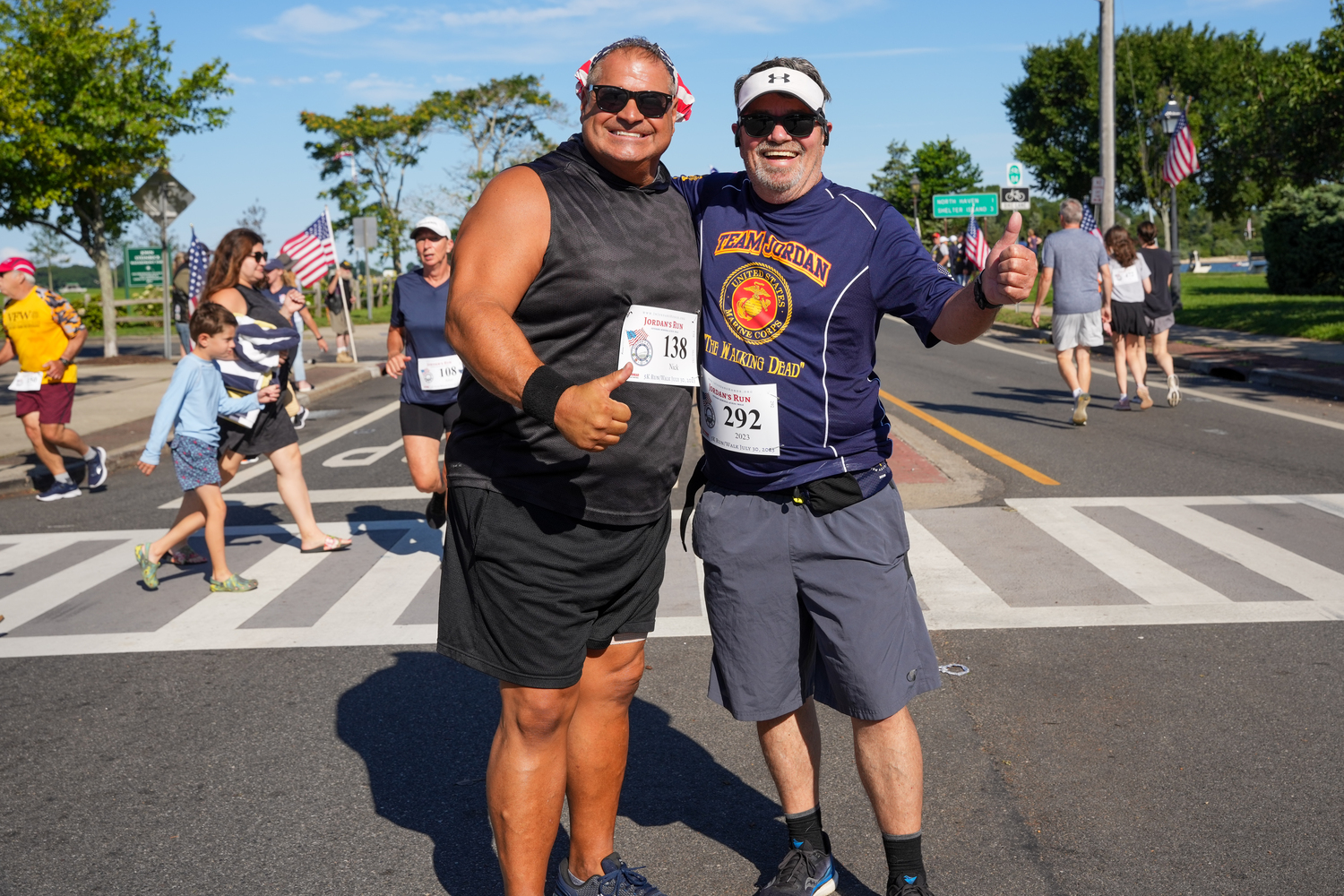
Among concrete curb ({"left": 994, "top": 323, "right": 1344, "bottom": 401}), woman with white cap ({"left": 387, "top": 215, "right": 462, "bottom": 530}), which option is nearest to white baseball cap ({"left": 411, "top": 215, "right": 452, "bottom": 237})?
woman with white cap ({"left": 387, "top": 215, "right": 462, "bottom": 530})

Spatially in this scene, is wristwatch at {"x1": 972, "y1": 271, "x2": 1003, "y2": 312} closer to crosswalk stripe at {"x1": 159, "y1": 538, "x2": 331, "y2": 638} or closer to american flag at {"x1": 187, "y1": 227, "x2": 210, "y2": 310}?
crosswalk stripe at {"x1": 159, "y1": 538, "x2": 331, "y2": 638}

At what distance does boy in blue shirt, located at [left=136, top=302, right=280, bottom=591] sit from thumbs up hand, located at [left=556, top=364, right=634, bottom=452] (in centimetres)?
443

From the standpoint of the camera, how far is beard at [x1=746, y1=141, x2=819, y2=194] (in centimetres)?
288

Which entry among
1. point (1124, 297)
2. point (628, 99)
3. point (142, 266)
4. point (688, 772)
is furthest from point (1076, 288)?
point (142, 266)

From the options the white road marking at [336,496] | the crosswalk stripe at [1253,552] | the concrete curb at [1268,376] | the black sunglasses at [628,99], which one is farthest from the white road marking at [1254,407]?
the black sunglasses at [628,99]

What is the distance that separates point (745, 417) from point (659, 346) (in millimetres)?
325

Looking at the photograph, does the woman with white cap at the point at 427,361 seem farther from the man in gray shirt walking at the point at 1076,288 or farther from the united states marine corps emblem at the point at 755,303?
the man in gray shirt walking at the point at 1076,288

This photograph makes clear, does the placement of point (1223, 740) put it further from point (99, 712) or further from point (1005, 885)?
point (99, 712)

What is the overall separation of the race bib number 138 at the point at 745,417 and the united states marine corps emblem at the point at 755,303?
0.42ft

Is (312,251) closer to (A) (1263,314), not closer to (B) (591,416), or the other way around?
(A) (1263,314)

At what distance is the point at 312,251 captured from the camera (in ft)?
70.0

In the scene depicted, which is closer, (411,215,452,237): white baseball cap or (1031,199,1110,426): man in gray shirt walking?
(411,215,452,237): white baseball cap

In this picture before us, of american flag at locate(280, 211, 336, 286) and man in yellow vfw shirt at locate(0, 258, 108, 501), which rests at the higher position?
american flag at locate(280, 211, 336, 286)

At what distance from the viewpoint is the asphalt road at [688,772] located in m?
3.18
